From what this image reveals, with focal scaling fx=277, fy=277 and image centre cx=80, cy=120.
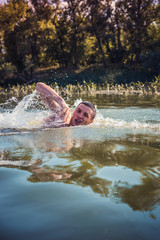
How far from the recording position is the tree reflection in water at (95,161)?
7.41 feet

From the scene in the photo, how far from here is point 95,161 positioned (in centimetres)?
315

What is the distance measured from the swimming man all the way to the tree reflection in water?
126cm

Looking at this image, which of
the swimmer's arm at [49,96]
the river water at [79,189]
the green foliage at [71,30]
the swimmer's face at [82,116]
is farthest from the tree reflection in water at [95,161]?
the green foliage at [71,30]

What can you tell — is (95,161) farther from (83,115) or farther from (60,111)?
(83,115)

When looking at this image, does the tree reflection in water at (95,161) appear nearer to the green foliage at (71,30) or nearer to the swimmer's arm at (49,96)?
the swimmer's arm at (49,96)

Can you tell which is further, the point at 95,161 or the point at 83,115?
the point at 83,115

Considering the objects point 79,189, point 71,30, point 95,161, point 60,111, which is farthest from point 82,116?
point 71,30

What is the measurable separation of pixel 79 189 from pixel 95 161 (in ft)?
2.90

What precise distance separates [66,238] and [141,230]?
0.46m

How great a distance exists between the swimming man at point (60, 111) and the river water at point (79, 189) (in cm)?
179

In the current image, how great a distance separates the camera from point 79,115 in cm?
632

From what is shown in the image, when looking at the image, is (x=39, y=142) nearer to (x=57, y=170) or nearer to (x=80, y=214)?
(x=57, y=170)

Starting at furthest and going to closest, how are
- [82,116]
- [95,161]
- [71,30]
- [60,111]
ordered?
1. [71,30]
2. [82,116]
3. [60,111]
4. [95,161]

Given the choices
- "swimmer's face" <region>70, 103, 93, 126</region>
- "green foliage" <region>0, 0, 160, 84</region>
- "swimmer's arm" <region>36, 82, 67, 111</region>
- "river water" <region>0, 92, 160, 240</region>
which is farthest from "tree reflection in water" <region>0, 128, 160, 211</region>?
"green foliage" <region>0, 0, 160, 84</region>
